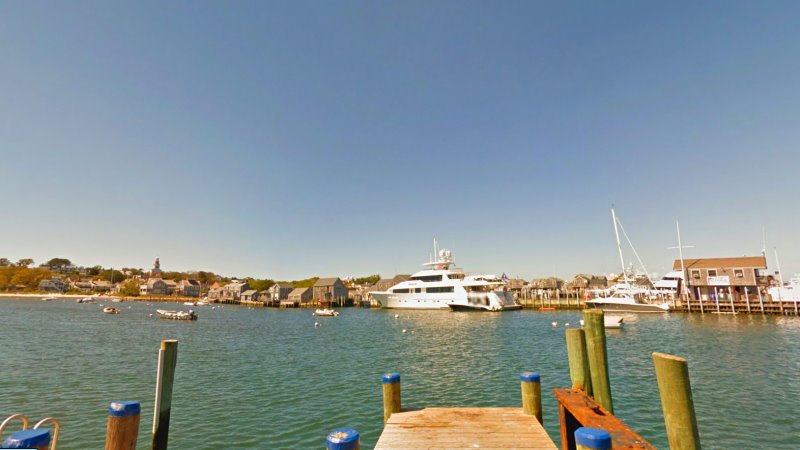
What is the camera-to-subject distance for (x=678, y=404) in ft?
13.5

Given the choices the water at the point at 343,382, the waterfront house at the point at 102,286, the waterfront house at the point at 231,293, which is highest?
the waterfront house at the point at 102,286

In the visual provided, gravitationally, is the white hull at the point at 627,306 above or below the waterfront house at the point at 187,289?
below

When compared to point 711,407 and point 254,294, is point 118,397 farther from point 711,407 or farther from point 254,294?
point 254,294

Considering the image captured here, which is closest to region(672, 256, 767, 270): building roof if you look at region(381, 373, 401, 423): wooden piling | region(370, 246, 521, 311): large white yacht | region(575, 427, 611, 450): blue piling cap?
region(370, 246, 521, 311): large white yacht

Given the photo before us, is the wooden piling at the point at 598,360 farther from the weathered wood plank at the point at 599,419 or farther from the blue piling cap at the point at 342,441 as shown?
the blue piling cap at the point at 342,441

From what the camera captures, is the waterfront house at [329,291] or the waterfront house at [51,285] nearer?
the waterfront house at [329,291]

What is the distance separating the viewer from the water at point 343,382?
11.0 m

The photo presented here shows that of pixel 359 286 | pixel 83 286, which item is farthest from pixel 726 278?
pixel 83 286

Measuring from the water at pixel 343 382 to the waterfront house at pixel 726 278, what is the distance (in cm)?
2994

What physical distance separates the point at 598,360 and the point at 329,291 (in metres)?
100

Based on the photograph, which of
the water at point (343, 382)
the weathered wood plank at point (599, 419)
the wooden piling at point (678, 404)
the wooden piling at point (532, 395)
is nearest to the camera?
the wooden piling at point (678, 404)

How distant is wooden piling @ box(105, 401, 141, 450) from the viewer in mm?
5004

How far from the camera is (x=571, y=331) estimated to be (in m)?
7.39

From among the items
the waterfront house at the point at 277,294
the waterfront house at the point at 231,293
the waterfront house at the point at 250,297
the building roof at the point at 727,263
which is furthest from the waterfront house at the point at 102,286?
the building roof at the point at 727,263
